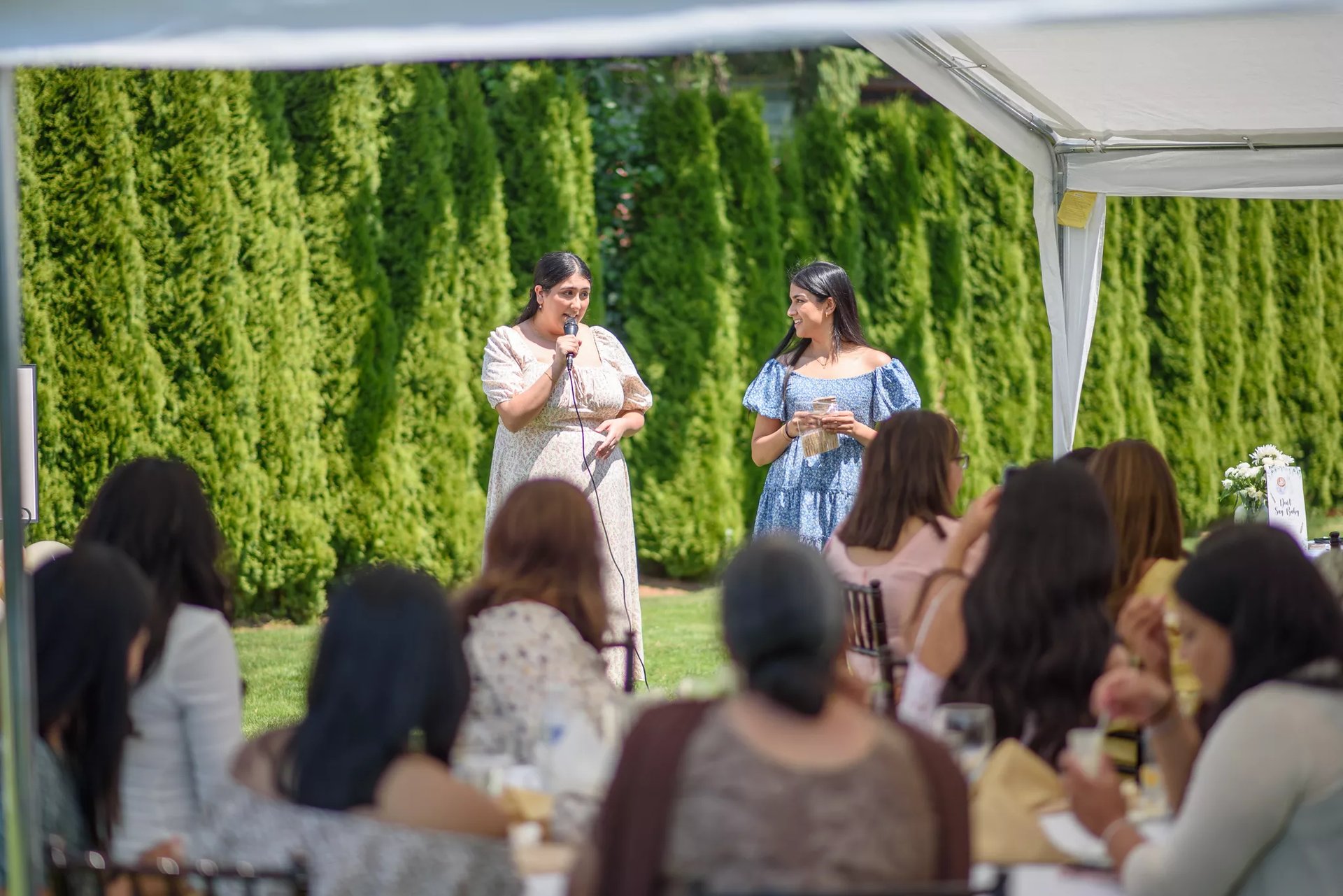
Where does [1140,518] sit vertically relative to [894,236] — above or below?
below

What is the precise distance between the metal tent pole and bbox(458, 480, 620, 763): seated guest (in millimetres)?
732

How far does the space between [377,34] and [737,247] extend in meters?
7.94

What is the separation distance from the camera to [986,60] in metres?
5.03

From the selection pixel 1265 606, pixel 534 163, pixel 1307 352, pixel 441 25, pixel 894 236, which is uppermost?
pixel 534 163

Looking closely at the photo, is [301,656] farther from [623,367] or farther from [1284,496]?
[1284,496]

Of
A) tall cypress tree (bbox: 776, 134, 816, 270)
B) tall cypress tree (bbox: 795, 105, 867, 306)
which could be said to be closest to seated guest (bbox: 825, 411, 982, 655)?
tall cypress tree (bbox: 776, 134, 816, 270)

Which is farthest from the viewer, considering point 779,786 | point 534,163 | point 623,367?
point 534,163

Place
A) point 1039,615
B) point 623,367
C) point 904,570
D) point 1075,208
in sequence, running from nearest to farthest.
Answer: point 1039,615 < point 904,570 < point 623,367 < point 1075,208

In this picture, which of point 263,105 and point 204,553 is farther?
point 263,105

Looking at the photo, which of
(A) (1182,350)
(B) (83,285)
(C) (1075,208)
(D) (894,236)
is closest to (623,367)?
(C) (1075,208)

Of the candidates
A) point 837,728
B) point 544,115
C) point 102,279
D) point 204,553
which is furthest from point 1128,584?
point 544,115

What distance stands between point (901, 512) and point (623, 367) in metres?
2.05

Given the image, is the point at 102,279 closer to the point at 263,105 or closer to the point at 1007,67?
the point at 263,105

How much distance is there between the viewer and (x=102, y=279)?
750 cm
